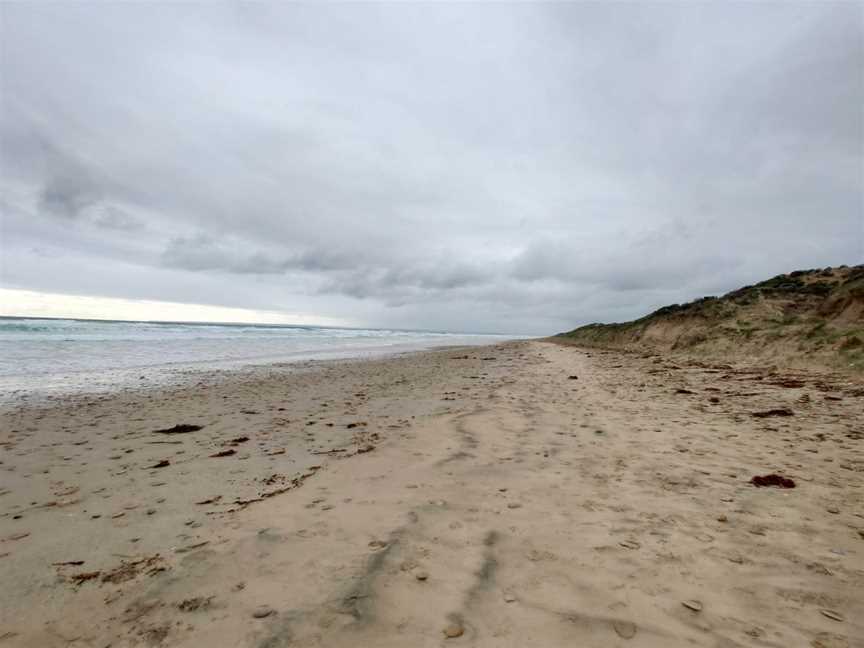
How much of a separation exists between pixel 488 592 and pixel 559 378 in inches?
462

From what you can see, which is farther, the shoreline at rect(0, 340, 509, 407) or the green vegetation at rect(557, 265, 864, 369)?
the green vegetation at rect(557, 265, 864, 369)

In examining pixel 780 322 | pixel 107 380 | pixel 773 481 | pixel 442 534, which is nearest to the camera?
pixel 442 534

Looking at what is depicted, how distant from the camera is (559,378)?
1380 centimetres

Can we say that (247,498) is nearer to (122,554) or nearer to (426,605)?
(122,554)

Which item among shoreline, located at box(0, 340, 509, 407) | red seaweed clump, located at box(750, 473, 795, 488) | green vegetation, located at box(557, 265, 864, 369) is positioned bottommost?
shoreline, located at box(0, 340, 509, 407)

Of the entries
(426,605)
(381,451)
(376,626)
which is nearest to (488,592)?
(426,605)

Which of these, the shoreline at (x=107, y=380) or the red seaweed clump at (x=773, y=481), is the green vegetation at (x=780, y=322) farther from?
the shoreline at (x=107, y=380)

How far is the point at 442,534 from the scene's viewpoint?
3389 millimetres

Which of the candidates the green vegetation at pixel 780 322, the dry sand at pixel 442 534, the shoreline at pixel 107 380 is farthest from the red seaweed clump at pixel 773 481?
the shoreline at pixel 107 380

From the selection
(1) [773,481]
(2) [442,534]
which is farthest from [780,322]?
(2) [442,534]

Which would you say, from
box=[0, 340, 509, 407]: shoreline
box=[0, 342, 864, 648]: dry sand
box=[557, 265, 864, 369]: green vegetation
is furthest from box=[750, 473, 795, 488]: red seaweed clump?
box=[0, 340, 509, 407]: shoreline

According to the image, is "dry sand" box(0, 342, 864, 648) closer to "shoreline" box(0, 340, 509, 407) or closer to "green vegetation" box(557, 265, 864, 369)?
"shoreline" box(0, 340, 509, 407)

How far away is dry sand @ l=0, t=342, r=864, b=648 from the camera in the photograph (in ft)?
7.83

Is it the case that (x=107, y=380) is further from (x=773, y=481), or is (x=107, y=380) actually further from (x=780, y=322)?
(x=780, y=322)
